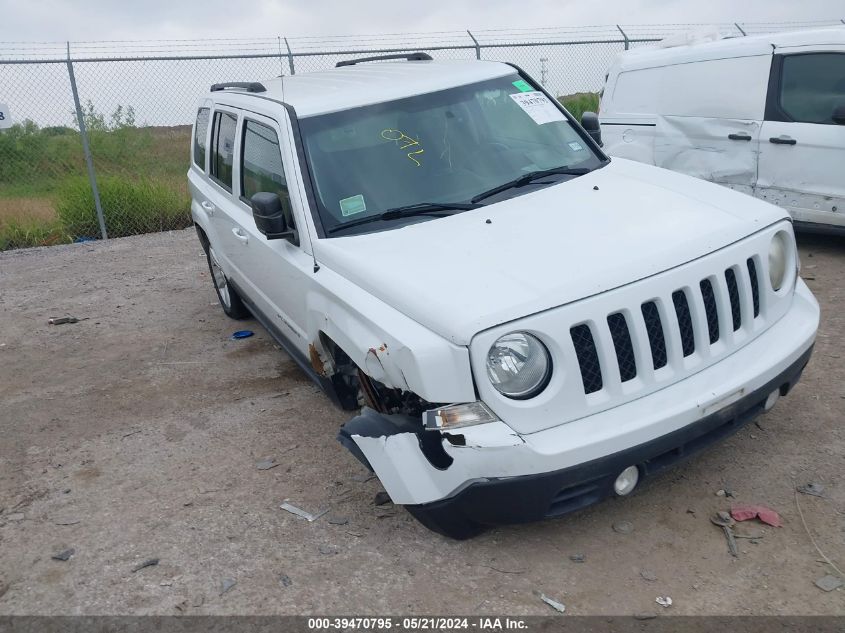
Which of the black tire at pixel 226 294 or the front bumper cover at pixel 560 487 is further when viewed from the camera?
the black tire at pixel 226 294

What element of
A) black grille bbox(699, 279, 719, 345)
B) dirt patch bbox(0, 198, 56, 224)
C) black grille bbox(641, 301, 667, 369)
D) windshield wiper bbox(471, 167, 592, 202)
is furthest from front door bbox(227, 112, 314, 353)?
dirt patch bbox(0, 198, 56, 224)

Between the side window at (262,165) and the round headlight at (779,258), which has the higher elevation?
the side window at (262,165)

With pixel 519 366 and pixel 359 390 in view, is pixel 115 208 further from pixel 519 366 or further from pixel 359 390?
pixel 519 366

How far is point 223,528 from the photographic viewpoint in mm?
3775

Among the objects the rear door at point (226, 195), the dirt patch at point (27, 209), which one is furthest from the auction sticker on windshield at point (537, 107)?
the dirt patch at point (27, 209)

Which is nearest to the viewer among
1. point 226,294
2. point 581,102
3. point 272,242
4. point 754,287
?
point 754,287

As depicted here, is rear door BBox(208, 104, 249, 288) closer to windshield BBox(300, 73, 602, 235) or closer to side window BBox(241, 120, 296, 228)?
side window BBox(241, 120, 296, 228)

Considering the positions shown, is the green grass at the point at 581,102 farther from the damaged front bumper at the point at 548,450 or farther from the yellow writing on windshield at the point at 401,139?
the damaged front bumper at the point at 548,450

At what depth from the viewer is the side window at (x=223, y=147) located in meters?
5.35

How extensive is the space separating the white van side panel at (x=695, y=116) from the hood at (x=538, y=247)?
141 inches

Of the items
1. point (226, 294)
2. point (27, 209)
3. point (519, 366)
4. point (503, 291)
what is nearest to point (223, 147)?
point (226, 294)

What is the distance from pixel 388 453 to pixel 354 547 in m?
0.61

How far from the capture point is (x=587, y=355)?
305 cm

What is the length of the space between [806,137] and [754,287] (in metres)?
3.92
